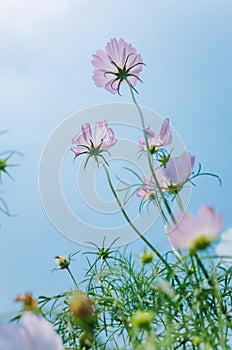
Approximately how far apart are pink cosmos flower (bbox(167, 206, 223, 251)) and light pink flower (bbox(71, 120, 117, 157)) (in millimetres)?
338

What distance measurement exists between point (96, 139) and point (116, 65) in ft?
0.32

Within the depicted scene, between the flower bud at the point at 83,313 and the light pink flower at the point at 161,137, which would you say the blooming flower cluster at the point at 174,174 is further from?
the flower bud at the point at 83,313

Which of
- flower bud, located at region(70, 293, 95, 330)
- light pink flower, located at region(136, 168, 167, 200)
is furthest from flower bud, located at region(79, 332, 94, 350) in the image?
light pink flower, located at region(136, 168, 167, 200)

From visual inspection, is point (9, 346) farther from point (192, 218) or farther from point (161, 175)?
→ point (161, 175)

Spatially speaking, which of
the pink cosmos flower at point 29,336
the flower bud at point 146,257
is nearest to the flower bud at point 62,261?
the flower bud at point 146,257

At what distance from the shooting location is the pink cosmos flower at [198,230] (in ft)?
1.10

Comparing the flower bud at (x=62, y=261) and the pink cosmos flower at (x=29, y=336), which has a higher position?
the flower bud at (x=62, y=261)

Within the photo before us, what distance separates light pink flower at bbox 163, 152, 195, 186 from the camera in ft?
1.78

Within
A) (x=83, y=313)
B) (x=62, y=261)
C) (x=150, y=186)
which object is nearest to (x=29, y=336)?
(x=83, y=313)

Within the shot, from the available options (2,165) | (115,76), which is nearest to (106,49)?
(115,76)

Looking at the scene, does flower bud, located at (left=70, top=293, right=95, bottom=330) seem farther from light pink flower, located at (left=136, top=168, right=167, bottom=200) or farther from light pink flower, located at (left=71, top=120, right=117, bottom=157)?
light pink flower, located at (left=71, top=120, right=117, bottom=157)

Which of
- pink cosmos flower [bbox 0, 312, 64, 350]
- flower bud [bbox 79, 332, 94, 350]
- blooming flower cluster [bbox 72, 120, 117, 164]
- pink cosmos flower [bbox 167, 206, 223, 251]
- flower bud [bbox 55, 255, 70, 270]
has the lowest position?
pink cosmos flower [bbox 0, 312, 64, 350]

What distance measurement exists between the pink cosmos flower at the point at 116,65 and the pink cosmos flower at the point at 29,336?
42 centimetres

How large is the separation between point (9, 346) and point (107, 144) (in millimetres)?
406
